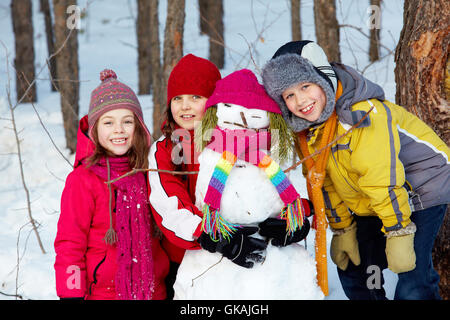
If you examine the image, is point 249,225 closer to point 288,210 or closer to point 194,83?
point 288,210

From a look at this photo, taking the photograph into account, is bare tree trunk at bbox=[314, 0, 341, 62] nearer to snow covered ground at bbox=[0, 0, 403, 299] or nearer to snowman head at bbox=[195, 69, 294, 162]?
snow covered ground at bbox=[0, 0, 403, 299]

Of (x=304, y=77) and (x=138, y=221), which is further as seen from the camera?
(x=138, y=221)

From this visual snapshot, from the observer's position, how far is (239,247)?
193 cm

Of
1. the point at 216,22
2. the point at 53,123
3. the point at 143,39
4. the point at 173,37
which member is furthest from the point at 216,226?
the point at 216,22

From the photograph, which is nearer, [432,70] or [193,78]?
[193,78]

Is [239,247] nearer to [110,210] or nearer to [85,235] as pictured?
[110,210]

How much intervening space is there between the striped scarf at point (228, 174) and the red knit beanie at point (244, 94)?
5.0 inches

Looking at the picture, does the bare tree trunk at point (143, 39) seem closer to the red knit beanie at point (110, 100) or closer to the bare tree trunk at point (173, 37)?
the bare tree trunk at point (173, 37)

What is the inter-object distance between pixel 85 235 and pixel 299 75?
1322 mm

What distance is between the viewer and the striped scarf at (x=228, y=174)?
6.38 ft

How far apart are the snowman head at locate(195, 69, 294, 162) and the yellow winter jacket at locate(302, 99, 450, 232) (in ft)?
0.85

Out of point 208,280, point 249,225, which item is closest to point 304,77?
point 249,225

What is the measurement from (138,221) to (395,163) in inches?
51.2

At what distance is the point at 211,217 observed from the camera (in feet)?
6.42
